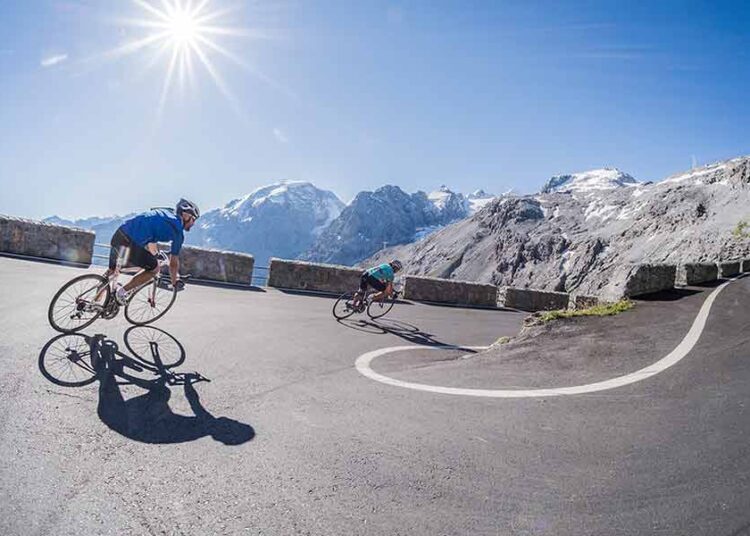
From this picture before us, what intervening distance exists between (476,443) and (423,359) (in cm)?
350

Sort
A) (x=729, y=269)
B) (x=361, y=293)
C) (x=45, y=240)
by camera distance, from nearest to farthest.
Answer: (x=361, y=293), (x=45, y=240), (x=729, y=269)

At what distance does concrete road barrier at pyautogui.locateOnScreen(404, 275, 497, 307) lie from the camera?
18.8 m

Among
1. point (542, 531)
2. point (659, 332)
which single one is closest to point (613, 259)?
point (659, 332)

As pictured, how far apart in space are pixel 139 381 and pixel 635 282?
1030cm

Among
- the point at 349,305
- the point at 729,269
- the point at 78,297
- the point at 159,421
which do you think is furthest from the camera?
the point at 729,269

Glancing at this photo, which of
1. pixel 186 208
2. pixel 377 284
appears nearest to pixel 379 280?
pixel 377 284

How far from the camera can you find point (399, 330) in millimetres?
9859

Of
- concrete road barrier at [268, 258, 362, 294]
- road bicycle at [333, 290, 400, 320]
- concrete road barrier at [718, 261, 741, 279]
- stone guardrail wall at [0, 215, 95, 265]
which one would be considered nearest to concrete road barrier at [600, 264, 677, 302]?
road bicycle at [333, 290, 400, 320]

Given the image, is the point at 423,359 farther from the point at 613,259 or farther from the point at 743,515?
the point at 613,259

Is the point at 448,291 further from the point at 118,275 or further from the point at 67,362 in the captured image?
the point at 67,362

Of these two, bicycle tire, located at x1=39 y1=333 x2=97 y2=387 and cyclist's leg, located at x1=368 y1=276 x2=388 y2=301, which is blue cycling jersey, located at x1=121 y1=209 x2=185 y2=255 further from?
cyclist's leg, located at x1=368 y1=276 x2=388 y2=301

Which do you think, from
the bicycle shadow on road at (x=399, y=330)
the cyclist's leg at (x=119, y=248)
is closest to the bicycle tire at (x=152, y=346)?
the cyclist's leg at (x=119, y=248)

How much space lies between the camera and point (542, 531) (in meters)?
2.09

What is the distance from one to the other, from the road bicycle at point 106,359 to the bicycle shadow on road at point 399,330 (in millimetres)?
4547
